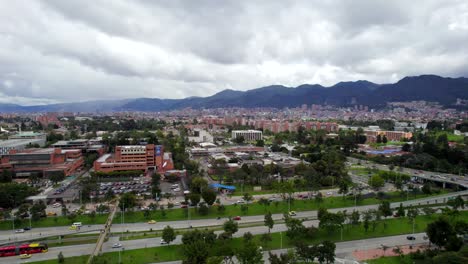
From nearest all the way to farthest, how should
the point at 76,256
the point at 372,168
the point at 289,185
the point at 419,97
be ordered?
the point at 76,256 → the point at 289,185 → the point at 372,168 → the point at 419,97

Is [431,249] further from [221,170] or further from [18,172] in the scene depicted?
[18,172]

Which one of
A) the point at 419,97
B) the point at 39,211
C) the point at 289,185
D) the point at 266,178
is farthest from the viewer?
the point at 419,97

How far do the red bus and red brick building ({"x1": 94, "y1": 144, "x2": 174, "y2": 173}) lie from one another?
1525cm

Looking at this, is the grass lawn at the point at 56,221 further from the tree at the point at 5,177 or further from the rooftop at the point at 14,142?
the rooftop at the point at 14,142

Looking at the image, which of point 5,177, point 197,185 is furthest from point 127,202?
point 5,177

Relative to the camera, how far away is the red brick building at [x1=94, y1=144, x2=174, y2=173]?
27938 millimetres

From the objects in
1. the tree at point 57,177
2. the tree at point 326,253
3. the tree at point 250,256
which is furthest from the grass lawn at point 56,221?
the tree at point 326,253

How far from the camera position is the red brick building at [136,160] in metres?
27.9

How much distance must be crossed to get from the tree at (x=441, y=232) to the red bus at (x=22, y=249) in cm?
1671

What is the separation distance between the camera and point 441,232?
12.4 m

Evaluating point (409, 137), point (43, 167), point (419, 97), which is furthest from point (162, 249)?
point (419, 97)

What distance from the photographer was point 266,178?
2448cm

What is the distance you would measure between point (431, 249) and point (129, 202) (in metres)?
15.4

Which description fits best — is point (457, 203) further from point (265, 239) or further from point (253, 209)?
point (265, 239)
